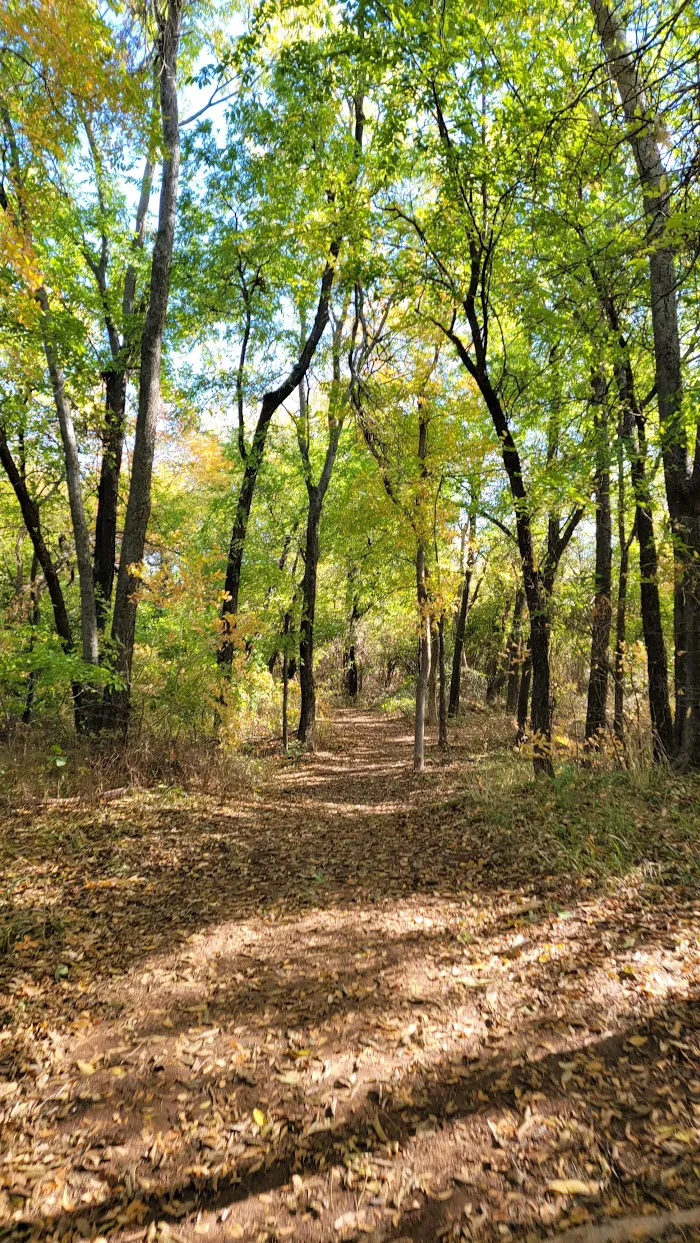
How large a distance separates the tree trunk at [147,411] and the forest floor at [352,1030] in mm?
2707

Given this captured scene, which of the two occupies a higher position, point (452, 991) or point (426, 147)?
point (426, 147)

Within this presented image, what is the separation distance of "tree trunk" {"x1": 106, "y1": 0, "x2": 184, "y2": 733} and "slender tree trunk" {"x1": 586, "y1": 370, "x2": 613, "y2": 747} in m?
6.10

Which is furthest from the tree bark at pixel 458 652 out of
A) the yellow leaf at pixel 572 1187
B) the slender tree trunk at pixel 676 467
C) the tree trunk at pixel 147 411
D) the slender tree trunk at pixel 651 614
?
the yellow leaf at pixel 572 1187

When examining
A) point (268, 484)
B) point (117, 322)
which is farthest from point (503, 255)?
point (268, 484)

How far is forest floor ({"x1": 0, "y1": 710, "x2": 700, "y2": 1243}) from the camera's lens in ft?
7.42

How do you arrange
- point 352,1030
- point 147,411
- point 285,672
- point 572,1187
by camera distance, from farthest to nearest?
point 285,672
point 147,411
point 352,1030
point 572,1187

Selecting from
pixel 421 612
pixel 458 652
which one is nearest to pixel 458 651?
pixel 458 652

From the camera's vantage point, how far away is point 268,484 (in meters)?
14.8

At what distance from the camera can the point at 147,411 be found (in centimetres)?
847

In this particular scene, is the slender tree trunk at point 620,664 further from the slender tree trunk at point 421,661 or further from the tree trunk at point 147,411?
the tree trunk at point 147,411

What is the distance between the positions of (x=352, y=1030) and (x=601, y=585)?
7754mm

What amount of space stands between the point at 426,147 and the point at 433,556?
7.02m

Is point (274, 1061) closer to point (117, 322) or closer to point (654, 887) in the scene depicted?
point (654, 887)

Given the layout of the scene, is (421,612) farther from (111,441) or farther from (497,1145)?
(497,1145)
